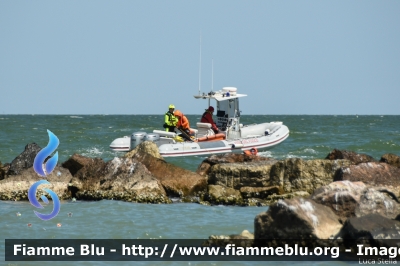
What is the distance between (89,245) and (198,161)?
10.9 metres

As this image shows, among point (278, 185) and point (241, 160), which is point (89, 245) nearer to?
point (278, 185)

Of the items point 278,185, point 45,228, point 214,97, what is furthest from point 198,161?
point 45,228

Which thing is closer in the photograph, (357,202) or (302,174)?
(357,202)

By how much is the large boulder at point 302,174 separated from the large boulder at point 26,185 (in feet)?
11.5

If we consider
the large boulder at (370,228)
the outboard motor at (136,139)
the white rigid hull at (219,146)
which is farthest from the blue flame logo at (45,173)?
the white rigid hull at (219,146)

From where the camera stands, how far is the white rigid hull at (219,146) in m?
20.2

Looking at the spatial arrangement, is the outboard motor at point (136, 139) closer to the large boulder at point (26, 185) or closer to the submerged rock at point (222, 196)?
the large boulder at point (26, 185)

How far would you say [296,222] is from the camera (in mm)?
9172

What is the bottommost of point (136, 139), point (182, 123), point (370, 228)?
point (136, 139)

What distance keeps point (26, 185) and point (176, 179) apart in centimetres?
250

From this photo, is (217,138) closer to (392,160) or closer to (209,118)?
(209,118)

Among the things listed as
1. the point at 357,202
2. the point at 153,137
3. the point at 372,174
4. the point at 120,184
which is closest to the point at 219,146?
the point at 153,137

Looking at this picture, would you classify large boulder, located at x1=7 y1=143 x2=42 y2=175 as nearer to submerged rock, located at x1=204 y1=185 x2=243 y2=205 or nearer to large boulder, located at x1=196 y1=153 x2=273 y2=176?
large boulder, located at x1=196 y1=153 x2=273 y2=176

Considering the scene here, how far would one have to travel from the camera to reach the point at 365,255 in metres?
8.93
